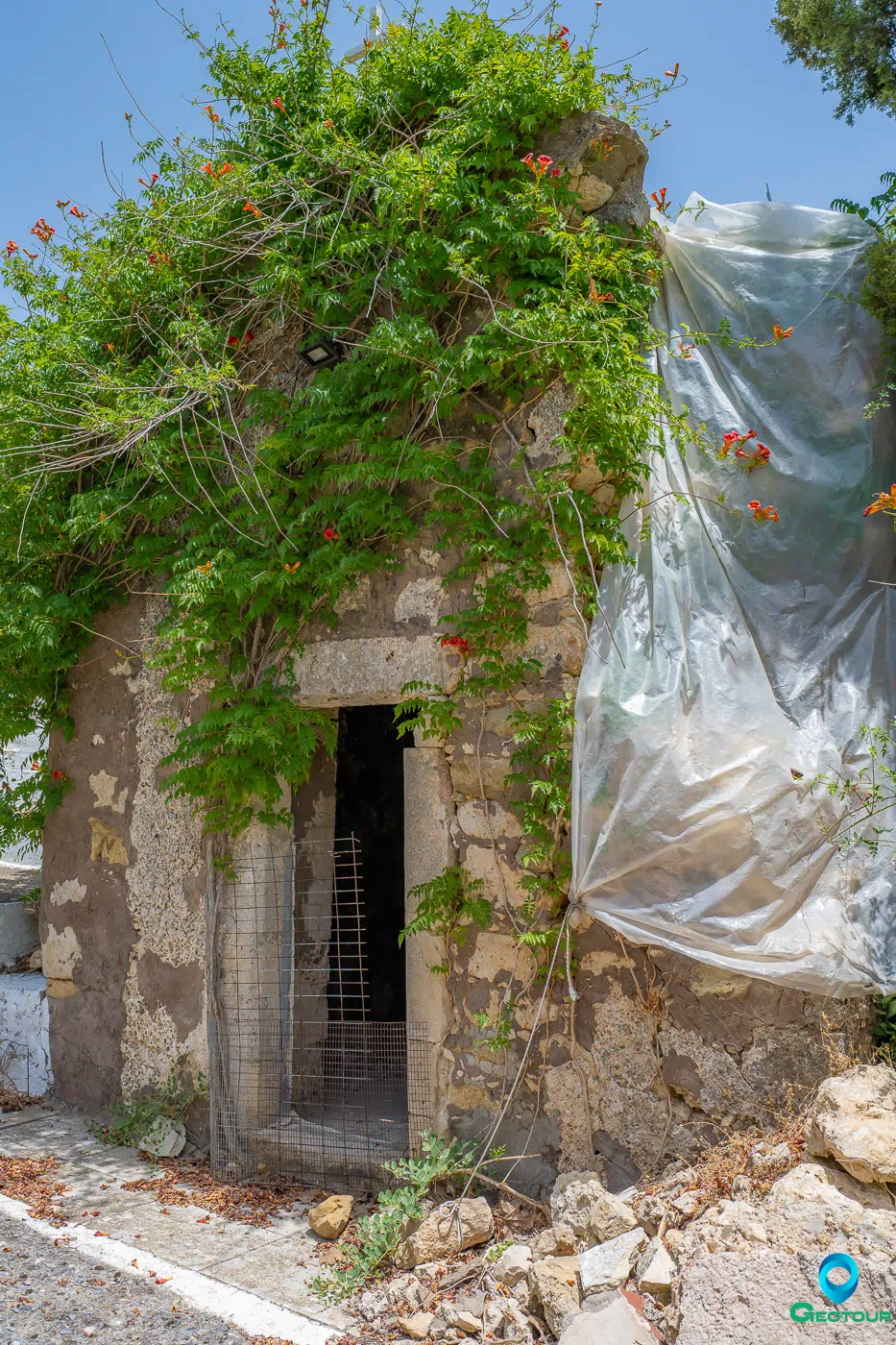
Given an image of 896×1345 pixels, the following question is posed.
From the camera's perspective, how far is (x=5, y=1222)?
11.6ft

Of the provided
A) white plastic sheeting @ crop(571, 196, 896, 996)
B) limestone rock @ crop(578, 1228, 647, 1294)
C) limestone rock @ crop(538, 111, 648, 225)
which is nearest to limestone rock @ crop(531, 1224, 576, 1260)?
limestone rock @ crop(578, 1228, 647, 1294)

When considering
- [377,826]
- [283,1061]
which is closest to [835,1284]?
[283,1061]

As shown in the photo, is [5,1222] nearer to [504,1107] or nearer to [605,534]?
[504,1107]

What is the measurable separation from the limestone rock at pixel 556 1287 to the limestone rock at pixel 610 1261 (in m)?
0.04

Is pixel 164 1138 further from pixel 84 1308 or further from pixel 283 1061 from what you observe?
pixel 84 1308

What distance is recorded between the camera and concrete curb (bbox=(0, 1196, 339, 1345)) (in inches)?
116

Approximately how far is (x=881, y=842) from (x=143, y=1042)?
134 inches

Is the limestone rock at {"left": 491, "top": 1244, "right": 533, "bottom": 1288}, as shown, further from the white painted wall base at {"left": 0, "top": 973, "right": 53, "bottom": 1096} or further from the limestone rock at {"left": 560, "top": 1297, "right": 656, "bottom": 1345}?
the white painted wall base at {"left": 0, "top": 973, "right": 53, "bottom": 1096}

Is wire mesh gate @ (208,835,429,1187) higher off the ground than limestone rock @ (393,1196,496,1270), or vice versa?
wire mesh gate @ (208,835,429,1187)

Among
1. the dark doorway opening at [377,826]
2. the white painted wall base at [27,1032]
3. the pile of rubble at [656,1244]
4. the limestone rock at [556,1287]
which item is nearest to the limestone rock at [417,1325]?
the pile of rubble at [656,1244]

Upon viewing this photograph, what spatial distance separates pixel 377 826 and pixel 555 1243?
3609mm

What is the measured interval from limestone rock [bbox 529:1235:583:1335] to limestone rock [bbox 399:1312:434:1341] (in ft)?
1.21

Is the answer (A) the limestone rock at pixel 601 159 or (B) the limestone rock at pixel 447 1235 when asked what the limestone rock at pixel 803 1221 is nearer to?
(B) the limestone rock at pixel 447 1235

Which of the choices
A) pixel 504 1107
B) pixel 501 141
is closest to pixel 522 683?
pixel 504 1107
